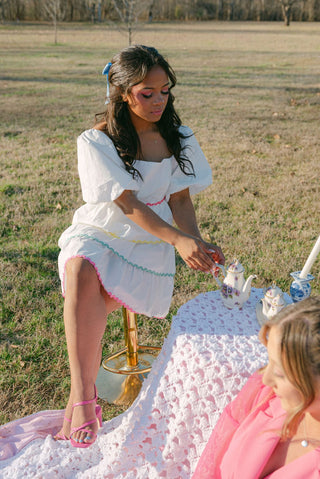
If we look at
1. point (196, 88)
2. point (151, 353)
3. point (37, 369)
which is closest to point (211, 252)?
point (151, 353)

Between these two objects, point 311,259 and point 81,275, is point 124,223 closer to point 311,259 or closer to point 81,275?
point 81,275

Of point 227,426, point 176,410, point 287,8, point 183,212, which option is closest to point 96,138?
point 183,212

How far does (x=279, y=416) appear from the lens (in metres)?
1.42

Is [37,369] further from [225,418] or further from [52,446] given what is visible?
[225,418]

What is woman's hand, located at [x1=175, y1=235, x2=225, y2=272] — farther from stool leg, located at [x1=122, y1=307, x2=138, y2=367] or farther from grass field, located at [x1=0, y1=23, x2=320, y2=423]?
grass field, located at [x1=0, y1=23, x2=320, y2=423]

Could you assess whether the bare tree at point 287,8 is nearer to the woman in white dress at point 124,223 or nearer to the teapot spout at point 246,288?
the woman in white dress at point 124,223

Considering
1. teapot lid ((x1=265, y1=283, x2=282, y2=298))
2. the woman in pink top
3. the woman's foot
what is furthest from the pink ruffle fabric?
the woman's foot

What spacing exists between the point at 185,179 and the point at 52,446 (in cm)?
138

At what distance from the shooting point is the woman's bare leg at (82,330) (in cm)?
198

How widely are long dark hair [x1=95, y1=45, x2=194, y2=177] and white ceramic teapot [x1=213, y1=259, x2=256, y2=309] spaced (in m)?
0.65

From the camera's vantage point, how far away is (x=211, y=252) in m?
2.12

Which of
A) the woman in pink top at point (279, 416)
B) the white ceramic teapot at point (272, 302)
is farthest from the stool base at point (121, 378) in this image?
the woman in pink top at point (279, 416)

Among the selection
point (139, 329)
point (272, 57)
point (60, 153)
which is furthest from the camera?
point (272, 57)

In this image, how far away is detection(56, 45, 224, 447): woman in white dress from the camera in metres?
2.02
